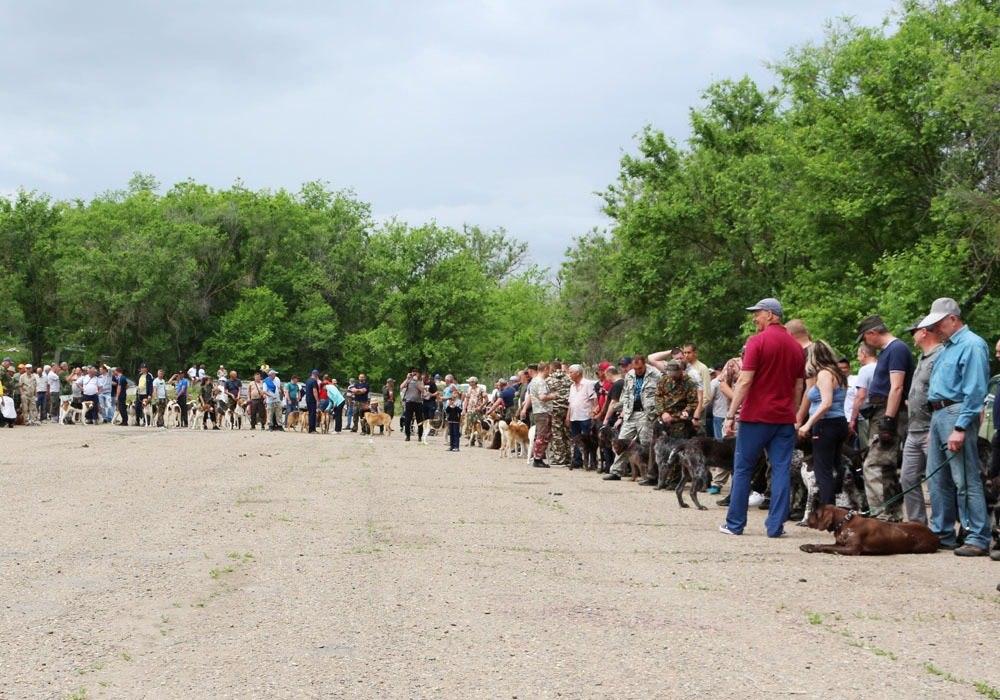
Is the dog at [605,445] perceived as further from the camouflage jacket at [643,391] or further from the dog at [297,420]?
the dog at [297,420]

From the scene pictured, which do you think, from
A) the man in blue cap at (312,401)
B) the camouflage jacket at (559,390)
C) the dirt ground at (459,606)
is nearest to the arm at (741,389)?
the dirt ground at (459,606)

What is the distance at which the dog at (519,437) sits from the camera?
24750 mm

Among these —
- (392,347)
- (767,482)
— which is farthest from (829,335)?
(392,347)

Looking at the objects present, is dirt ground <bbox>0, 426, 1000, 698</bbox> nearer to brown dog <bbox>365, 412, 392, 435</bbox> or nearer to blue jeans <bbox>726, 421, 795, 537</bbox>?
blue jeans <bbox>726, 421, 795, 537</bbox>

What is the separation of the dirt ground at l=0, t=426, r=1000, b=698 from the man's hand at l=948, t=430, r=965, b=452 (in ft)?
2.96

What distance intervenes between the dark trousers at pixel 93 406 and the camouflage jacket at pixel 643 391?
24848 mm

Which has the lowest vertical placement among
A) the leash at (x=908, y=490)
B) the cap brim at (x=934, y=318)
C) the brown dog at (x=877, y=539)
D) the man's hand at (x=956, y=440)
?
the brown dog at (x=877, y=539)

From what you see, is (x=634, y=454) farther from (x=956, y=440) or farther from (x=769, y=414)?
(x=956, y=440)

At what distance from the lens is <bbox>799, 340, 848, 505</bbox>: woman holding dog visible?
1102 cm

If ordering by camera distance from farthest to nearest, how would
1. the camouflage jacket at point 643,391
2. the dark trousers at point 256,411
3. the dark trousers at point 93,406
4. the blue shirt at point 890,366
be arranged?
1. the dark trousers at point 256,411
2. the dark trousers at point 93,406
3. the camouflage jacket at point 643,391
4. the blue shirt at point 890,366

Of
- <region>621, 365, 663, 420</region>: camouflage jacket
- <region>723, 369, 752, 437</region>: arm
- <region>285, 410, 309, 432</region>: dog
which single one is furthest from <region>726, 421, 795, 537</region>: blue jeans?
<region>285, 410, 309, 432</region>: dog

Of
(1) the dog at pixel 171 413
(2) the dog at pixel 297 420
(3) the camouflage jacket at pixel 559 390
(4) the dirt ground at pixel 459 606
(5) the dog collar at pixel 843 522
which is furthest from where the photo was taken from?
(1) the dog at pixel 171 413

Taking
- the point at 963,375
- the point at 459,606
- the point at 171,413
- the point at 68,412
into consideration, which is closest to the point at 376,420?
the point at 171,413

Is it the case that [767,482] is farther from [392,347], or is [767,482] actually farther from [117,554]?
[392,347]
